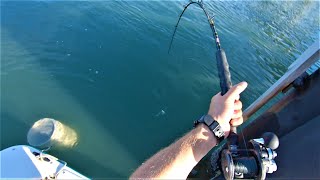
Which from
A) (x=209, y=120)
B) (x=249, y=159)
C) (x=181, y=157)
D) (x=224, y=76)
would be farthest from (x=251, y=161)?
(x=224, y=76)

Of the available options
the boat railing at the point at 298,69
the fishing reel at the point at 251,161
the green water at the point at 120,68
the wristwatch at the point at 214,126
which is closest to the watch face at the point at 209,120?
the wristwatch at the point at 214,126

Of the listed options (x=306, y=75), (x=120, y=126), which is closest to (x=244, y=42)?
(x=120, y=126)

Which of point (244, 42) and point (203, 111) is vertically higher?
point (244, 42)

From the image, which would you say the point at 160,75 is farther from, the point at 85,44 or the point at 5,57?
the point at 5,57

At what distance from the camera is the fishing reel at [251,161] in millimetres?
2316

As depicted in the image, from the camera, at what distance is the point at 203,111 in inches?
290

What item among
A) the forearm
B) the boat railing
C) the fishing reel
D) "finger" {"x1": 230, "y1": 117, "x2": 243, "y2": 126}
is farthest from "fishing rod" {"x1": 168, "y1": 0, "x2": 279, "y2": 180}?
the boat railing

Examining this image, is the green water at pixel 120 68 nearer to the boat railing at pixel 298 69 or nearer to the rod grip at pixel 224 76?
the boat railing at pixel 298 69

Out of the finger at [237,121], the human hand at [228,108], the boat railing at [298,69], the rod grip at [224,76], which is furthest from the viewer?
the boat railing at [298,69]

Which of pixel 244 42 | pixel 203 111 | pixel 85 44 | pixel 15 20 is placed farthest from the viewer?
pixel 244 42

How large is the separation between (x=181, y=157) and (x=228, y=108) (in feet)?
1.76

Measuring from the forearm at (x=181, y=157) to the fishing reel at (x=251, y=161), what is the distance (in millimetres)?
211

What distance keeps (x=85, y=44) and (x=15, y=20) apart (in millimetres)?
2647

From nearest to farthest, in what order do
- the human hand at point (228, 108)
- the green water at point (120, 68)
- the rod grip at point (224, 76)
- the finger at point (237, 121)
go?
the human hand at point (228, 108), the finger at point (237, 121), the rod grip at point (224, 76), the green water at point (120, 68)
